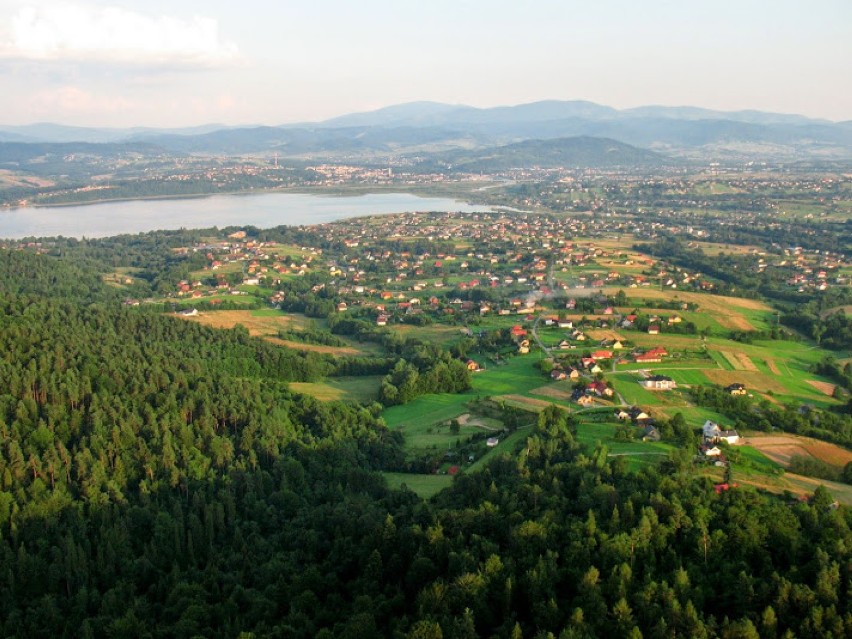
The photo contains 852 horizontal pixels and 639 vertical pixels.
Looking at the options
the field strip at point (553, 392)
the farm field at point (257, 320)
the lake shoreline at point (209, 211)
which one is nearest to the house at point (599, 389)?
the field strip at point (553, 392)

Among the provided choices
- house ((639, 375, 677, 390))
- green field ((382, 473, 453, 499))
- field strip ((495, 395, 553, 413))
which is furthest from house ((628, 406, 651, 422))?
green field ((382, 473, 453, 499))

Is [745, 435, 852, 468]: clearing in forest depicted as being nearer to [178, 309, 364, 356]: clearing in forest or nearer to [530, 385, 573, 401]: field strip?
[530, 385, 573, 401]: field strip

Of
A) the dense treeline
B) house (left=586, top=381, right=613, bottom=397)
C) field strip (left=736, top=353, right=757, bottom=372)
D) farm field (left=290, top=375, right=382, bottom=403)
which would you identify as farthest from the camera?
field strip (left=736, top=353, right=757, bottom=372)

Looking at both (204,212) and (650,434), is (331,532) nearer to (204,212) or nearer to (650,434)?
(650,434)

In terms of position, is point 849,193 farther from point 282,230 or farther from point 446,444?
point 446,444

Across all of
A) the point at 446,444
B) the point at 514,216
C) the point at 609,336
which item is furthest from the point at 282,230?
the point at 446,444
